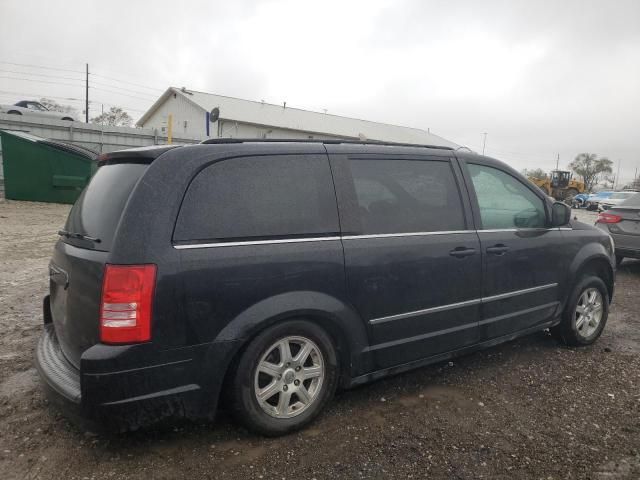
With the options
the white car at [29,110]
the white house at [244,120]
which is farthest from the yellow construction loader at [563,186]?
the white car at [29,110]

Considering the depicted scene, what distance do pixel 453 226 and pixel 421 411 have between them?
1.28m

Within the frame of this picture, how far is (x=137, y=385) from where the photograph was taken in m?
Result: 2.24

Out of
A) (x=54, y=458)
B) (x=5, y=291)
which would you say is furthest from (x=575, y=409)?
(x=5, y=291)

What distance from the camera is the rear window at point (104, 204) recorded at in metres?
2.39

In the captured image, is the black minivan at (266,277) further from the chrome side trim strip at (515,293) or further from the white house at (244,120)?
the white house at (244,120)

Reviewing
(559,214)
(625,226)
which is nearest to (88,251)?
(559,214)

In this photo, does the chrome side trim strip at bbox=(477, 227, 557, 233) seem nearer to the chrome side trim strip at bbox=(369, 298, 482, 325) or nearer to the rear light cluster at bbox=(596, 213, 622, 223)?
the chrome side trim strip at bbox=(369, 298, 482, 325)

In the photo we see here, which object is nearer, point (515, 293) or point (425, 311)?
point (425, 311)

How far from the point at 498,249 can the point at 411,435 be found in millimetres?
1535

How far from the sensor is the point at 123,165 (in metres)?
2.67

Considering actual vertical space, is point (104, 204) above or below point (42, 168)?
below

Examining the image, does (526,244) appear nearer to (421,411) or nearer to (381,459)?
(421,411)

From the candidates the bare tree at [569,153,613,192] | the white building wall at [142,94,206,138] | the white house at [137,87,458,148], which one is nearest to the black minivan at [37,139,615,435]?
the white house at [137,87,458,148]

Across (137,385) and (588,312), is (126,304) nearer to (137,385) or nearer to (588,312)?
(137,385)
